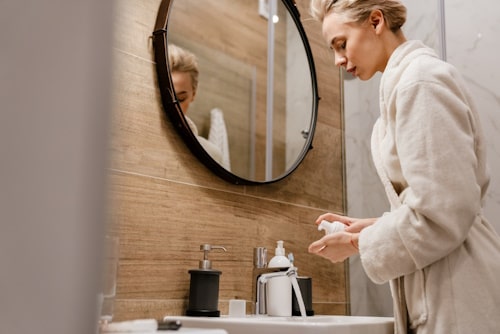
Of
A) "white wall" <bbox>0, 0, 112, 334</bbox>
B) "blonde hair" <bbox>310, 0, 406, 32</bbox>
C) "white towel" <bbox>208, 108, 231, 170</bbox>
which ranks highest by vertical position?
"blonde hair" <bbox>310, 0, 406, 32</bbox>

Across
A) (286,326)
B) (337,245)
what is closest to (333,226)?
(337,245)

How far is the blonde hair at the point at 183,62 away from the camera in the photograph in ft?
4.57

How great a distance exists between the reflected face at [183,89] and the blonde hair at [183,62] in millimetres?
11

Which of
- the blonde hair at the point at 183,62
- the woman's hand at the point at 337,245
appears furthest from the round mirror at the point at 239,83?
the woman's hand at the point at 337,245

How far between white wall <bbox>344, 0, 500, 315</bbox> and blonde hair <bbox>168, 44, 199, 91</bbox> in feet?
2.94

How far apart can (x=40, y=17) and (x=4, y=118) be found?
0.04 meters

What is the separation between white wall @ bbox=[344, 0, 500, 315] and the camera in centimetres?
178

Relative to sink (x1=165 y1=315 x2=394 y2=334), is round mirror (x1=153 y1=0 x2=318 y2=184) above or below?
above

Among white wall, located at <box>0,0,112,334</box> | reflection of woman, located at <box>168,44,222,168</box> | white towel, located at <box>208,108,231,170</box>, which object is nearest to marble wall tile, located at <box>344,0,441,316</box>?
white towel, located at <box>208,108,231,170</box>

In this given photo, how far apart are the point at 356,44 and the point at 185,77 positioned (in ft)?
1.59

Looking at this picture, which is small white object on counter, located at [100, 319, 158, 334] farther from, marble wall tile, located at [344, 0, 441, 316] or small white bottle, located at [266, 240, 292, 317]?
marble wall tile, located at [344, 0, 441, 316]

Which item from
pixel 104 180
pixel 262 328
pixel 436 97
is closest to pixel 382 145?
pixel 436 97

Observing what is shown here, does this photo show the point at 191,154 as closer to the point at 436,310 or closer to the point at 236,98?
the point at 236,98

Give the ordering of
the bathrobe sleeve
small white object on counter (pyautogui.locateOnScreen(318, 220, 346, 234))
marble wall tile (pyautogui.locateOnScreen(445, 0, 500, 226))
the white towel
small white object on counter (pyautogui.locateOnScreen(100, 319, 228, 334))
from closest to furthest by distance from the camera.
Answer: small white object on counter (pyautogui.locateOnScreen(100, 319, 228, 334)) < the bathrobe sleeve < small white object on counter (pyautogui.locateOnScreen(318, 220, 346, 234)) < the white towel < marble wall tile (pyautogui.locateOnScreen(445, 0, 500, 226))
